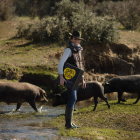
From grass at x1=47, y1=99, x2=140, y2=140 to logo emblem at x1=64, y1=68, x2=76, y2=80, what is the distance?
5.05 feet

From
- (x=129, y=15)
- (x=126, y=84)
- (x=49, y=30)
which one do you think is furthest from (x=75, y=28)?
(x=126, y=84)

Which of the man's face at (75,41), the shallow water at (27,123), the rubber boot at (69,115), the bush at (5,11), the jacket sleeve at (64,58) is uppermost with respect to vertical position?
the bush at (5,11)

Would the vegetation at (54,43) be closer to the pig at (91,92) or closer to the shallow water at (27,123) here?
the pig at (91,92)

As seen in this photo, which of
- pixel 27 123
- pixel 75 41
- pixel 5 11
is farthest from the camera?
pixel 5 11

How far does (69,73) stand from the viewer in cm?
692

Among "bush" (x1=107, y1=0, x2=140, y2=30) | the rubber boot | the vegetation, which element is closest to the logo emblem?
the rubber boot

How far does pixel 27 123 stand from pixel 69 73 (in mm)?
2932

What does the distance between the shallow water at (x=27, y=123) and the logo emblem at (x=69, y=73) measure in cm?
160

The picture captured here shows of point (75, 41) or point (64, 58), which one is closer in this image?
point (64, 58)

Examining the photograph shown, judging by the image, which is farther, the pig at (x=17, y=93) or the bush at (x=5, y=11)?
the bush at (x=5, y=11)

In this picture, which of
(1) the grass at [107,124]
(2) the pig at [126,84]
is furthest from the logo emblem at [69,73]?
(2) the pig at [126,84]

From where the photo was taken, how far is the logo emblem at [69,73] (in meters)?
6.90

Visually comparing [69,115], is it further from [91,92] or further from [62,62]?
[91,92]

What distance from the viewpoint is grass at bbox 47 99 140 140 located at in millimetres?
7125
